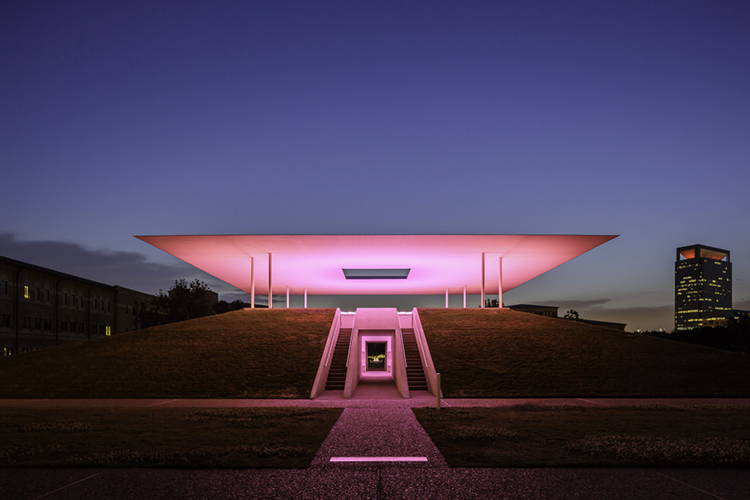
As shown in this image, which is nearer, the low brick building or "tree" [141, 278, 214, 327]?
the low brick building

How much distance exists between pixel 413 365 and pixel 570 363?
5.63 metres

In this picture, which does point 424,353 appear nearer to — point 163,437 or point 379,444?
point 379,444

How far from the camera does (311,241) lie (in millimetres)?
23547

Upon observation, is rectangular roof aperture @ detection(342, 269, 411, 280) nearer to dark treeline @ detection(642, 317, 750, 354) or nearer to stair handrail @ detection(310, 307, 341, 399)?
stair handrail @ detection(310, 307, 341, 399)

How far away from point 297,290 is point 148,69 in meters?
26.6

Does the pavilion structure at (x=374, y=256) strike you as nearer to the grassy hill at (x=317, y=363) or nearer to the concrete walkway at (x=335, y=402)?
the grassy hill at (x=317, y=363)

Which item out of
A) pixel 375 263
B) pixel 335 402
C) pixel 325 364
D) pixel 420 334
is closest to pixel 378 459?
pixel 335 402

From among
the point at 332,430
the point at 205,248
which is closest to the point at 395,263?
the point at 205,248

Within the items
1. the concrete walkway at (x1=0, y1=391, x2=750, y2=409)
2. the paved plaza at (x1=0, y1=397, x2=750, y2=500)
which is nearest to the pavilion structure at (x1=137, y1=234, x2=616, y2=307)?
the concrete walkway at (x1=0, y1=391, x2=750, y2=409)

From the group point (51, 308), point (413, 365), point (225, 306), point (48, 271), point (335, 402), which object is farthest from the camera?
point (225, 306)

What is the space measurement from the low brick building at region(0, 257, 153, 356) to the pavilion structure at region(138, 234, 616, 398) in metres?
19.0

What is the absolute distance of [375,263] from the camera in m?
29.8

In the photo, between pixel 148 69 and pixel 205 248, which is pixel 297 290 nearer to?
pixel 205 248

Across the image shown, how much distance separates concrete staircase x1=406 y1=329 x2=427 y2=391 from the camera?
18.6 metres
